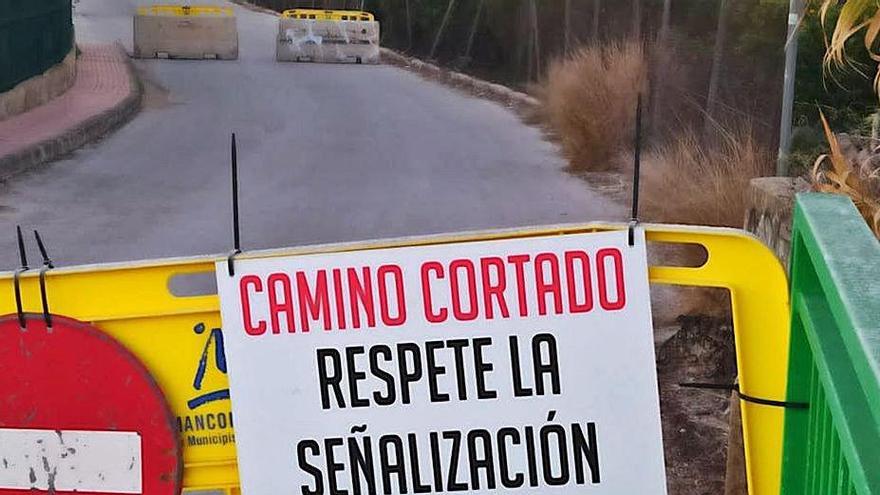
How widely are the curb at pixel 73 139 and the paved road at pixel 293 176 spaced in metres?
0.18

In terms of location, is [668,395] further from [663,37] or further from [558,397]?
[663,37]

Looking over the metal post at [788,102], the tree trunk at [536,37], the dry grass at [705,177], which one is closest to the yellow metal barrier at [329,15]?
the tree trunk at [536,37]

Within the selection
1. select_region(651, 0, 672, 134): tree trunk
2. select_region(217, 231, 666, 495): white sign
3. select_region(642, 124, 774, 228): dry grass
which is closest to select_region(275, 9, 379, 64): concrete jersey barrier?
select_region(651, 0, 672, 134): tree trunk

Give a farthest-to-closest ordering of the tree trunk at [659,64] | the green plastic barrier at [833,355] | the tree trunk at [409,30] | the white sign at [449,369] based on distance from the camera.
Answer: the tree trunk at [409,30], the tree trunk at [659,64], the white sign at [449,369], the green plastic barrier at [833,355]

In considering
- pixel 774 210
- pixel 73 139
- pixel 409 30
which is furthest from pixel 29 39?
pixel 774 210

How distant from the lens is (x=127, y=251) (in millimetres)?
8680

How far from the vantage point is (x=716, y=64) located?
1117 centimetres

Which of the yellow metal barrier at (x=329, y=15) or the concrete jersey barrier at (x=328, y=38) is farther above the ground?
the yellow metal barrier at (x=329, y=15)

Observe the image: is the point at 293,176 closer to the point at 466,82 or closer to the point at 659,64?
the point at 659,64

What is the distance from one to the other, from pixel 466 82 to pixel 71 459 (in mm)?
19039

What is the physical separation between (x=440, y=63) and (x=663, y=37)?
11.5 m

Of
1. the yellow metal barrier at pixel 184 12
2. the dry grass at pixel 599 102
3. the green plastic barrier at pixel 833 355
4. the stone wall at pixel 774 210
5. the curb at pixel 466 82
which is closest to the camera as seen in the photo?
the green plastic barrier at pixel 833 355

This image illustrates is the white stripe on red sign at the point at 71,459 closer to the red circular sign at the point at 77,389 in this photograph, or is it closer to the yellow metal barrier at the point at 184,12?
the red circular sign at the point at 77,389

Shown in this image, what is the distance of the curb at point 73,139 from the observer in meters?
11.7
